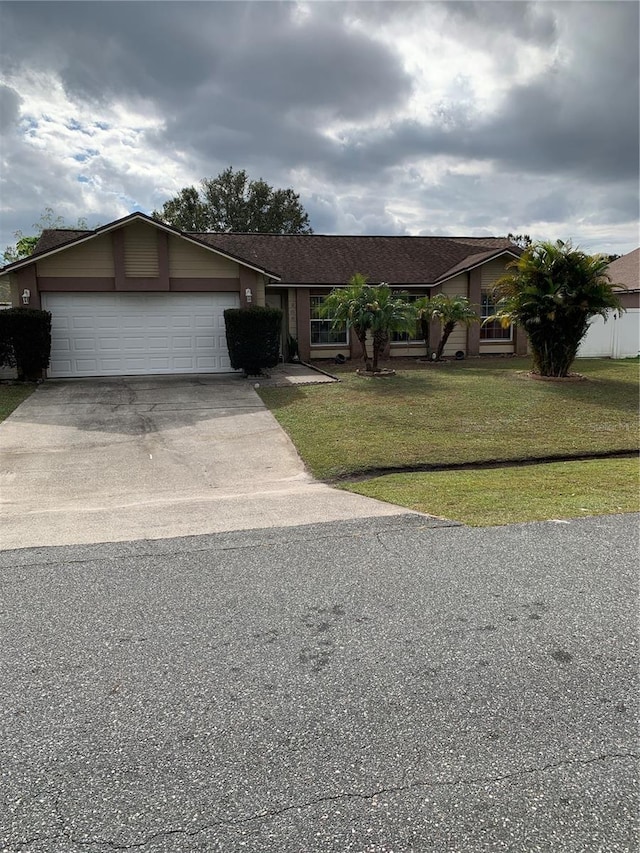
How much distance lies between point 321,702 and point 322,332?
1874 centimetres

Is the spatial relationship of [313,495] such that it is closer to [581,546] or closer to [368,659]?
[581,546]

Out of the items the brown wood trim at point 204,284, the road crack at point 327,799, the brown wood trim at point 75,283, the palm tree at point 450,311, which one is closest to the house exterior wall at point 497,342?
the palm tree at point 450,311

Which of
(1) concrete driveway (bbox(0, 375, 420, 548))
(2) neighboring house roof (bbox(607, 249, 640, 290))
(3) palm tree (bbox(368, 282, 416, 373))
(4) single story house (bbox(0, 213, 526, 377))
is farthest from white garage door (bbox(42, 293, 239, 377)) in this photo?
(2) neighboring house roof (bbox(607, 249, 640, 290))

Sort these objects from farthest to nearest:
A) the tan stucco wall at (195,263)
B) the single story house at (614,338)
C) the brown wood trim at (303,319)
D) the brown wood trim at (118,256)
A: 1. the single story house at (614,338)
2. the brown wood trim at (303,319)
3. the tan stucco wall at (195,263)
4. the brown wood trim at (118,256)

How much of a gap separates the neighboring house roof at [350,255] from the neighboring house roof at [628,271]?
21.4 ft

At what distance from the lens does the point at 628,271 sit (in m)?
28.8

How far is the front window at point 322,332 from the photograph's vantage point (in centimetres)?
2064

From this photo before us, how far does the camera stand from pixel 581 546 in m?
4.73

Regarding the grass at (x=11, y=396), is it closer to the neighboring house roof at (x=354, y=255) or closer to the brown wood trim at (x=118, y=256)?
the brown wood trim at (x=118, y=256)

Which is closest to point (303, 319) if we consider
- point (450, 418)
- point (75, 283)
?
point (75, 283)

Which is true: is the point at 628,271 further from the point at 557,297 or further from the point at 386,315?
the point at 386,315

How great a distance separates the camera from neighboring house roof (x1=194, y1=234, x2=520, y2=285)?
827 inches

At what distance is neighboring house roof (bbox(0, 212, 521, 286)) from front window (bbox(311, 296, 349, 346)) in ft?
2.78

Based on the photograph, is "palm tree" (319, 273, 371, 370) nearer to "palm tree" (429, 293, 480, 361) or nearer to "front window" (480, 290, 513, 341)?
"palm tree" (429, 293, 480, 361)
